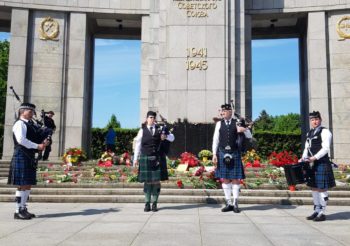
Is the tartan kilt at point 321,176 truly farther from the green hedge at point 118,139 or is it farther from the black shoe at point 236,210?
the green hedge at point 118,139

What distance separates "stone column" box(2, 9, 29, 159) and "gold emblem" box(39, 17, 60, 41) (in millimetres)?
755

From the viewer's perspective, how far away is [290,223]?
6.30m

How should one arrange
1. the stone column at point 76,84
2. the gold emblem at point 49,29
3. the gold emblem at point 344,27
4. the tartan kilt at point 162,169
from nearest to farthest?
the tartan kilt at point 162,169 < the gold emblem at point 344,27 < the stone column at point 76,84 < the gold emblem at point 49,29

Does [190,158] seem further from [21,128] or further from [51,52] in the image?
[51,52]

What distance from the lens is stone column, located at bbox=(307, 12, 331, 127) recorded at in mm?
17875

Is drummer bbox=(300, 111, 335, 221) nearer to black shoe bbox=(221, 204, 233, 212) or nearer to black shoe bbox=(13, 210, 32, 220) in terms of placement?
black shoe bbox=(221, 204, 233, 212)

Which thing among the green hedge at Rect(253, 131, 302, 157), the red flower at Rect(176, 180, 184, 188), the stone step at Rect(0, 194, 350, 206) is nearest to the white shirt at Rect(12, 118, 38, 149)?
the stone step at Rect(0, 194, 350, 206)

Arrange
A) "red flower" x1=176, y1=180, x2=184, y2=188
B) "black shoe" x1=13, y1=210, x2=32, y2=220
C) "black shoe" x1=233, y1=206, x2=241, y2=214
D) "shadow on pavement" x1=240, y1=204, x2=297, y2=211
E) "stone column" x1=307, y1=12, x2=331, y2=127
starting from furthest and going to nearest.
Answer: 1. "stone column" x1=307, y1=12, x2=331, y2=127
2. "red flower" x1=176, y1=180, x2=184, y2=188
3. "shadow on pavement" x1=240, y1=204, x2=297, y2=211
4. "black shoe" x1=233, y1=206, x2=241, y2=214
5. "black shoe" x1=13, y1=210, x2=32, y2=220

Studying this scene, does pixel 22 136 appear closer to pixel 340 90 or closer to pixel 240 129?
pixel 240 129

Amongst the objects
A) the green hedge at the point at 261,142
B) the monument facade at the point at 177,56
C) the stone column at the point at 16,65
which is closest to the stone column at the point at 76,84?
the monument facade at the point at 177,56

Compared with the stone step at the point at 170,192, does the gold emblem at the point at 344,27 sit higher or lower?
higher

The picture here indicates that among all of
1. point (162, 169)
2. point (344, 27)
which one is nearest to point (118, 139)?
point (344, 27)

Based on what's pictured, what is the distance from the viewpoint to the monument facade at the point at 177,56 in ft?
52.6

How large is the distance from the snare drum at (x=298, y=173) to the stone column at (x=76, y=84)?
42.7 ft
